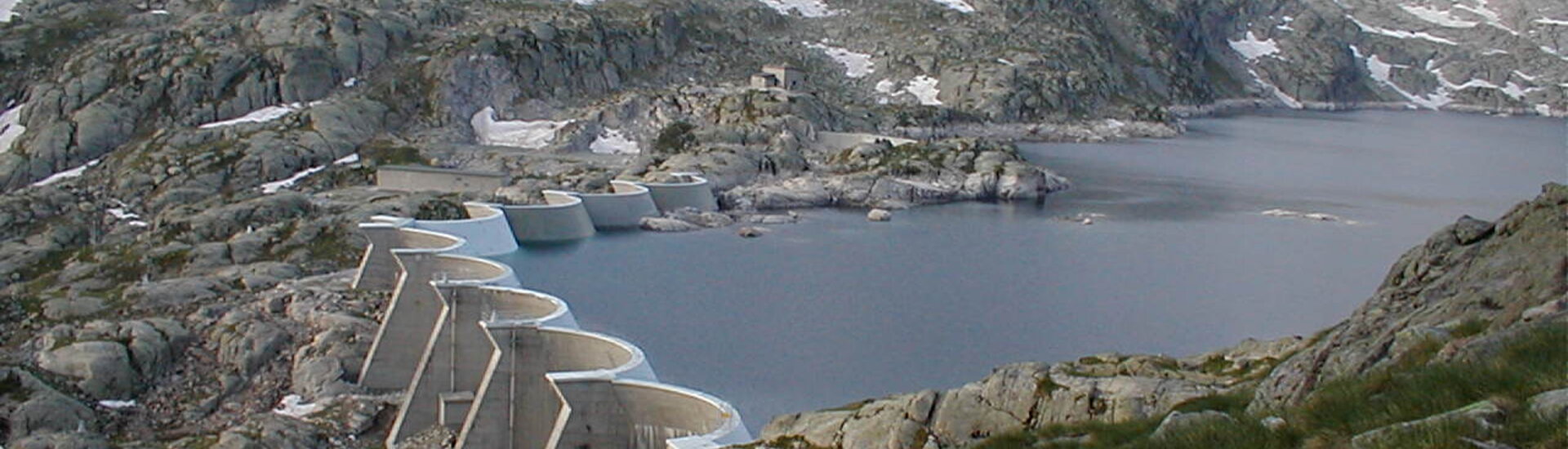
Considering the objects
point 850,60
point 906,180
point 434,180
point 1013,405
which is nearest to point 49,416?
point 1013,405

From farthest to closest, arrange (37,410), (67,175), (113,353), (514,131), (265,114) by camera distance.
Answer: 1. (514,131)
2. (265,114)
3. (67,175)
4. (113,353)
5. (37,410)

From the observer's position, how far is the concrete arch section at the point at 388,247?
4472 centimetres

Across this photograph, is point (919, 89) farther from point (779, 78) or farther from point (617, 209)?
point (617, 209)

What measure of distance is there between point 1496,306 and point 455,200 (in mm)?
49662

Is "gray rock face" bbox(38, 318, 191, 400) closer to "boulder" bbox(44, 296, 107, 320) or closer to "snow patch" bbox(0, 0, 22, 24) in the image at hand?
"boulder" bbox(44, 296, 107, 320)

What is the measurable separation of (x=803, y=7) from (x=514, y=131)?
60808 millimetres

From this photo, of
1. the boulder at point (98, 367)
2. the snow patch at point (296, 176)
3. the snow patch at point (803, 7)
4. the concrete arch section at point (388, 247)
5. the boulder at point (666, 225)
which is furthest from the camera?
the snow patch at point (803, 7)

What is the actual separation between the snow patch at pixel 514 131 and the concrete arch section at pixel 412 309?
41914 millimetres

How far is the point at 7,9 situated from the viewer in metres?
95.9

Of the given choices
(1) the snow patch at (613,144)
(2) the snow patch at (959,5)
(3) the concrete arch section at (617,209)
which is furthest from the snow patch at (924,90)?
(3) the concrete arch section at (617,209)

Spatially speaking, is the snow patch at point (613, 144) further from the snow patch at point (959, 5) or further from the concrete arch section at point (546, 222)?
the snow patch at point (959, 5)

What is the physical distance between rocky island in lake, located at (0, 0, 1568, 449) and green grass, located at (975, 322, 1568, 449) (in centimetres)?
4

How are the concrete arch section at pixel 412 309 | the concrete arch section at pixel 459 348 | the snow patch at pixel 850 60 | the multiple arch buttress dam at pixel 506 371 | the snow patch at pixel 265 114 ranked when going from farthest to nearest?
the snow patch at pixel 850 60 < the snow patch at pixel 265 114 < the concrete arch section at pixel 412 309 < the concrete arch section at pixel 459 348 < the multiple arch buttress dam at pixel 506 371

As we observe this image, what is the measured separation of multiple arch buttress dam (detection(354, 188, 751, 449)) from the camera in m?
30.1
